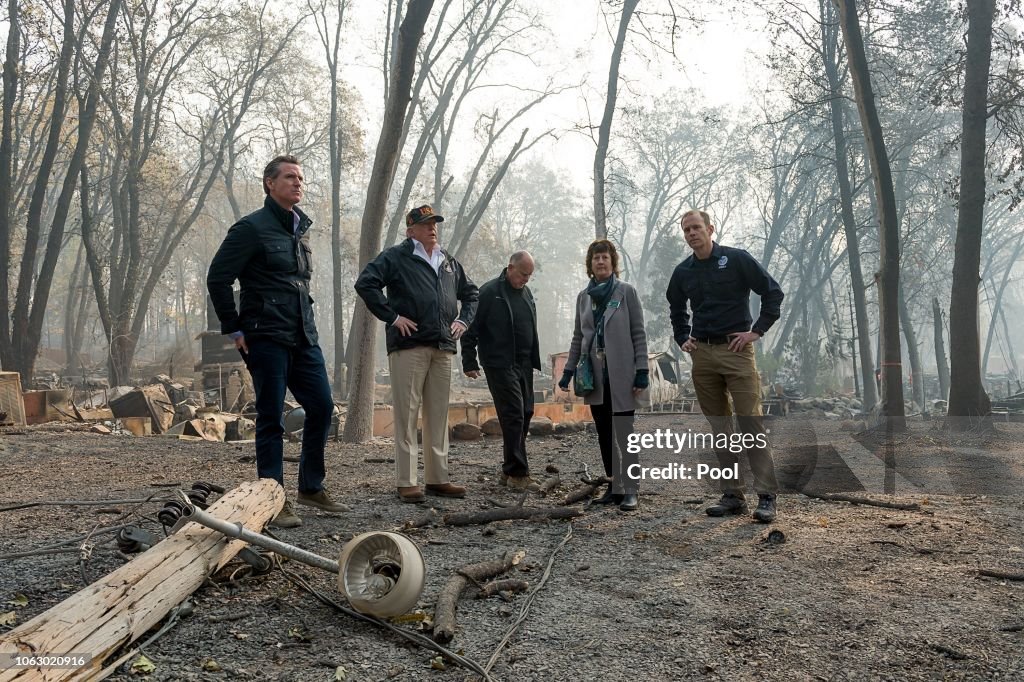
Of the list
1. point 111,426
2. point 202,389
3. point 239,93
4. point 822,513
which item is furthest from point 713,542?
point 239,93

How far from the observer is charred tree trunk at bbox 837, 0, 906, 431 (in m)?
Result: 12.1

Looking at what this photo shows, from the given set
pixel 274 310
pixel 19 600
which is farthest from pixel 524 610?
pixel 274 310

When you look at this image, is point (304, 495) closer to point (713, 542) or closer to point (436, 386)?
point (436, 386)

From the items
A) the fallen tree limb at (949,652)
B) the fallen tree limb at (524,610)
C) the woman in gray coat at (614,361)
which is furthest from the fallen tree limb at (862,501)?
the fallen tree limb at (949,652)

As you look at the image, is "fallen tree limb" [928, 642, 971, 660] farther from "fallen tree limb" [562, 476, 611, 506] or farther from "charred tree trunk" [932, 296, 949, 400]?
"charred tree trunk" [932, 296, 949, 400]

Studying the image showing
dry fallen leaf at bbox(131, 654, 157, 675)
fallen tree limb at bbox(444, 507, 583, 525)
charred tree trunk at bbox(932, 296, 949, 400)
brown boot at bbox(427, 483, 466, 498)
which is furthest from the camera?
charred tree trunk at bbox(932, 296, 949, 400)

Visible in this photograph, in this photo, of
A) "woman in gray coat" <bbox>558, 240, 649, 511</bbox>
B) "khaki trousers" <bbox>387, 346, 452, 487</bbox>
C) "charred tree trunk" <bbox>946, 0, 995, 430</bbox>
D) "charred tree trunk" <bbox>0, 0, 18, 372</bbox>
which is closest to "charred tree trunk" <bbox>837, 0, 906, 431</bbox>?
"charred tree trunk" <bbox>946, 0, 995, 430</bbox>

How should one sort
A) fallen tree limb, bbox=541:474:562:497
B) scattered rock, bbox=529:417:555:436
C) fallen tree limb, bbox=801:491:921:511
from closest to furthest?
fallen tree limb, bbox=801:491:921:511, fallen tree limb, bbox=541:474:562:497, scattered rock, bbox=529:417:555:436

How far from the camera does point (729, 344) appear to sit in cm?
555

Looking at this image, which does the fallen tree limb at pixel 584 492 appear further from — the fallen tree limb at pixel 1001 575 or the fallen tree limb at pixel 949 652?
the fallen tree limb at pixel 949 652

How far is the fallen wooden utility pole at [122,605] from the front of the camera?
248cm

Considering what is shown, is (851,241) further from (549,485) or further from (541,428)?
(549,485)

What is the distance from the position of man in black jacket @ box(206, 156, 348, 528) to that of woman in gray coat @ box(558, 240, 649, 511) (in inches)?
81.6

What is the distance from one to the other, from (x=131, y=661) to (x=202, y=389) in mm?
18421
